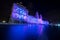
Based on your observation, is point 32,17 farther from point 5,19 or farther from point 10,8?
point 10,8

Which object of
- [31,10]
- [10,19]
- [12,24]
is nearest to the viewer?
[31,10]

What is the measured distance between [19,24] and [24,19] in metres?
3.90

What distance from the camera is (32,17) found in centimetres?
2408

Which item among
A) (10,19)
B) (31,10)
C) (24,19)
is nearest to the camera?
(31,10)

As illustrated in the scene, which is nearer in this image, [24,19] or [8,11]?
[24,19]

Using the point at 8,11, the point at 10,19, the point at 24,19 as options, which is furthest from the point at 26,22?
the point at 8,11

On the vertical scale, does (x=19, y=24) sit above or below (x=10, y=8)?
below

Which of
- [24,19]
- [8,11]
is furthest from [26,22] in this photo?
[8,11]

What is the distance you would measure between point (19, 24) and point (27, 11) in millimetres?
6330

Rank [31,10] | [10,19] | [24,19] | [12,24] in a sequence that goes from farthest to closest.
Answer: [12,24], [10,19], [24,19], [31,10]

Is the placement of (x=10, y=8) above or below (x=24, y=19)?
above

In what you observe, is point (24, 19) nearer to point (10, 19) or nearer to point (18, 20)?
point (18, 20)

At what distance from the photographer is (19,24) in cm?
2995

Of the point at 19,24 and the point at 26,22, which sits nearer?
the point at 26,22
